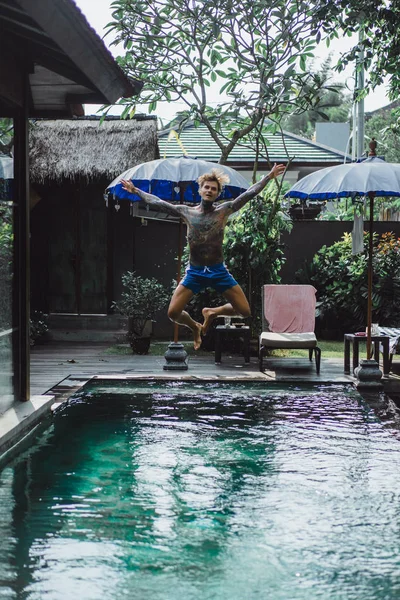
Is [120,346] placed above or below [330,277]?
below

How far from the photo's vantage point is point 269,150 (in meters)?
18.4

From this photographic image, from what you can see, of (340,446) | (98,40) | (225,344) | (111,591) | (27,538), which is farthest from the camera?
(225,344)

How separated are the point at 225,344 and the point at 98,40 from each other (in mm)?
7348

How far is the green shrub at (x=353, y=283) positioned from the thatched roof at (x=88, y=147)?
3.61 metres

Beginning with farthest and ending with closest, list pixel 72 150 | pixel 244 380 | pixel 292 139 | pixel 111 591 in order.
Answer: pixel 292 139 < pixel 72 150 < pixel 244 380 < pixel 111 591

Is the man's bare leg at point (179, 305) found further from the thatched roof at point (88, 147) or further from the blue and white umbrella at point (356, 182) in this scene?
the thatched roof at point (88, 147)

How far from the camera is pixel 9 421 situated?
606 centimetres

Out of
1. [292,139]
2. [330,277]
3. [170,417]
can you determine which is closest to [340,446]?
[170,417]

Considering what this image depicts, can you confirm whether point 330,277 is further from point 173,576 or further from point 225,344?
Answer: point 173,576

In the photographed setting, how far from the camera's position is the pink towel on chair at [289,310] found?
1093 centimetres

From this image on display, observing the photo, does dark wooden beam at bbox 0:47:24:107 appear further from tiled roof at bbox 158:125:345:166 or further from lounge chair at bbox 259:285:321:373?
tiled roof at bbox 158:125:345:166

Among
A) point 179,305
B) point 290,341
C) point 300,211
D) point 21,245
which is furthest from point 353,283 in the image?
point 21,245

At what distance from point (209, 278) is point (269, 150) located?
34.4 feet

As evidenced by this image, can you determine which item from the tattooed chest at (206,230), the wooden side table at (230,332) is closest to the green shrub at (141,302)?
the wooden side table at (230,332)
